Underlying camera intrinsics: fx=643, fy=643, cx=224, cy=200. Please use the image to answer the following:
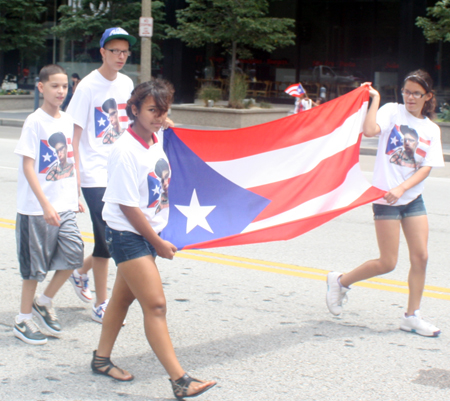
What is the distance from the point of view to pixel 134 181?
3.31 meters

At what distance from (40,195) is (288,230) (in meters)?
1.66

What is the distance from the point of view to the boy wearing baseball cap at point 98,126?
4461 mm

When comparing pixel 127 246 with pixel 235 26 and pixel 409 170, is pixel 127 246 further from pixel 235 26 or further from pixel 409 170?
pixel 235 26

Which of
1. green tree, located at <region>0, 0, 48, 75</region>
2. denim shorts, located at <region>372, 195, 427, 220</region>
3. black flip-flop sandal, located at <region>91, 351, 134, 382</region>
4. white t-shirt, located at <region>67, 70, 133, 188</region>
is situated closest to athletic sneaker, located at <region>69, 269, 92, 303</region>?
white t-shirt, located at <region>67, 70, 133, 188</region>

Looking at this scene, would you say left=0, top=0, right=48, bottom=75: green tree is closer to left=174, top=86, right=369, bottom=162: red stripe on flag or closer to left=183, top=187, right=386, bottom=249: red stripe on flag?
left=174, top=86, right=369, bottom=162: red stripe on flag

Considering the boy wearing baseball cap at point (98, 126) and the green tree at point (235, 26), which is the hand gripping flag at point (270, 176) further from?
the green tree at point (235, 26)

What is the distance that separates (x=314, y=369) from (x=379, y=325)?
0.98 m

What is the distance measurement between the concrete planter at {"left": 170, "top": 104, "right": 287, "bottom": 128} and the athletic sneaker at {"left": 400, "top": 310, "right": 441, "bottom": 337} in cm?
1580

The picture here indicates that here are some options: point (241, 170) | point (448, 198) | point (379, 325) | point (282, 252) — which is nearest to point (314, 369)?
point (379, 325)

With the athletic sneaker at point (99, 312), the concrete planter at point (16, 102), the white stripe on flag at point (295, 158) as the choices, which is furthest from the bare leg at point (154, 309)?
the concrete planter at point (16, 102)

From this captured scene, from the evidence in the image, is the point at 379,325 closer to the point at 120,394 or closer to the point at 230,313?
the point at 230,313

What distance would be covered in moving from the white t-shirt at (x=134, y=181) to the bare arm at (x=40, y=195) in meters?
0.63

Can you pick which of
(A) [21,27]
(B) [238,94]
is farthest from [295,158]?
(A) [21,27]

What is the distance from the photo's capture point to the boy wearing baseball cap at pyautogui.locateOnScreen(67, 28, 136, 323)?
4.46m
